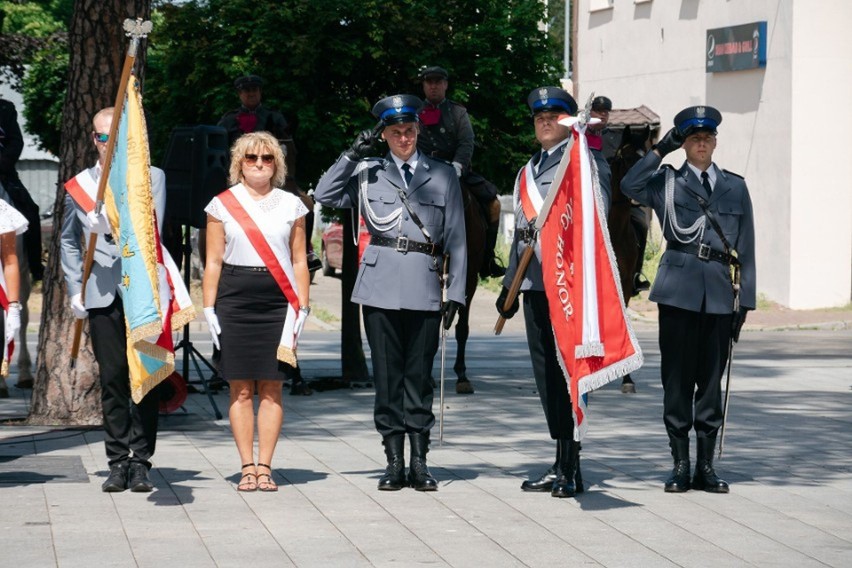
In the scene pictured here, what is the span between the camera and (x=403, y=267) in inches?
352

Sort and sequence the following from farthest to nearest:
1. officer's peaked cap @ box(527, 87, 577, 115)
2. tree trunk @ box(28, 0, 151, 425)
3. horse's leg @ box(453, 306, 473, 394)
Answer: horse's leg @ box(453, 306, 473, 394)
tree trunk @ box(28, 0, 151, 425)
officer's peaked cap @ box(527, 87, 577, 115)

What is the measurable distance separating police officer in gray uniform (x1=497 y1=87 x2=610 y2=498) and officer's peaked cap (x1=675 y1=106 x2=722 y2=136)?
0.50m

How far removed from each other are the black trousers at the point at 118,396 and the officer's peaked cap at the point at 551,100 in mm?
2509

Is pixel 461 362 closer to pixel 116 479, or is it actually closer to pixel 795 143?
pixel 116 479

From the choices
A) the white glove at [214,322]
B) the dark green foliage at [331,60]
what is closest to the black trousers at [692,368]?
the white glove at [214,322]

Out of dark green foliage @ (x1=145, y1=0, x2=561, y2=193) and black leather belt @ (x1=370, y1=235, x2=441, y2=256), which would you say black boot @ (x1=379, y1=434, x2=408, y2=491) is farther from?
dark green foliage @ (x1=145, y1=0, x2=561, y2=193)

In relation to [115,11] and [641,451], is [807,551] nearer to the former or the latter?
[641,451]

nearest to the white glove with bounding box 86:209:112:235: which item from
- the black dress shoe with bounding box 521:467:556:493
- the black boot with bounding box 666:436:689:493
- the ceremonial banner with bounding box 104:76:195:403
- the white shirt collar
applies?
the ceremonial banner with bounding box 104:76:195:403

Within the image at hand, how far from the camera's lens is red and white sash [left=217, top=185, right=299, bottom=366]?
8633mm

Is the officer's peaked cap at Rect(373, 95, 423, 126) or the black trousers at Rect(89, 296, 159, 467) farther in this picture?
the officer's peaked cap at Rect(373, 95, 423, 126)

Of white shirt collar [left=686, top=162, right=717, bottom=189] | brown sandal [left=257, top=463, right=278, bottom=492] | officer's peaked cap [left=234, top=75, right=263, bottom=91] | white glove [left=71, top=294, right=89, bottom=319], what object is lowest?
brown sandal [left=257, top=463, right=278, bottom=492]

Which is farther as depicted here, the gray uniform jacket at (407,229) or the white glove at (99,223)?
the gray uniform jacket at (407,229)

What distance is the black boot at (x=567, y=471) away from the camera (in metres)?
8.64

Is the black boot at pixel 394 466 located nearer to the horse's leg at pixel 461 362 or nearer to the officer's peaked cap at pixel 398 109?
the officer's peaked cap at pixel 398 109
